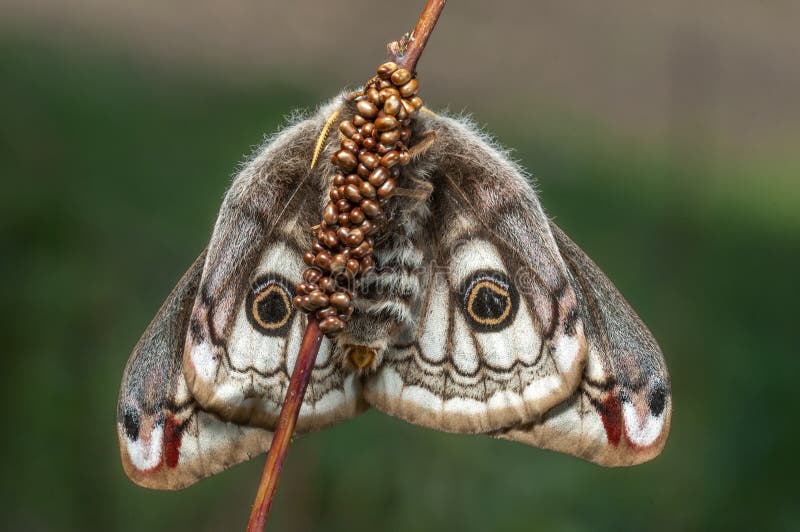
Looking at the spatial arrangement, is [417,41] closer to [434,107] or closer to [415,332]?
[415,332]

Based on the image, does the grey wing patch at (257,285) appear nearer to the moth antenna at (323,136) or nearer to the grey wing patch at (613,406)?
the moth antenna at (323,136)

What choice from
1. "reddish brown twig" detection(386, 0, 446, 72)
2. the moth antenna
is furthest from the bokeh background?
"reddish brown twig" detection(386, 0, 446, 72)

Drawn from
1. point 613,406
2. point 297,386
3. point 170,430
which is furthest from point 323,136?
point 613,406

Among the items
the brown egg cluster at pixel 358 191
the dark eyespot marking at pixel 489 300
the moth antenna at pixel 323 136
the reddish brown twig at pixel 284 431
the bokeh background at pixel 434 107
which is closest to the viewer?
the reddish brown twig at pixel 284 431

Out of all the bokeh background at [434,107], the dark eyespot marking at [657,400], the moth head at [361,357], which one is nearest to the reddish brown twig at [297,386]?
the moth head at [361,357]

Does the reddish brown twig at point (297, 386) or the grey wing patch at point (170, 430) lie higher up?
the reddish brown twig at point (297, 386)
